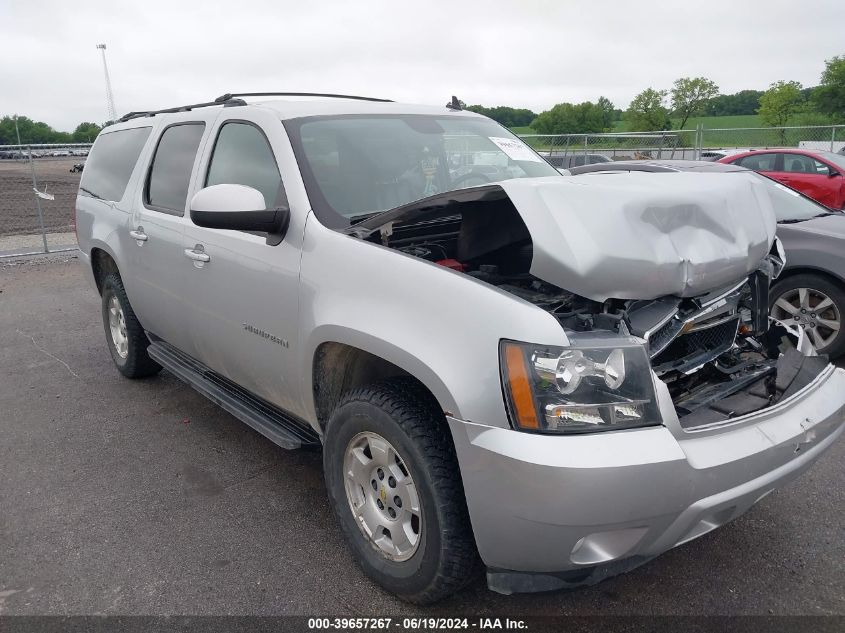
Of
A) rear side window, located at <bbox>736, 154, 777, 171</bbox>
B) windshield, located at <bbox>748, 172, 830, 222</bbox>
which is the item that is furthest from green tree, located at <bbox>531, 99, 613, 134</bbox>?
windshield, located at <bbox>748, 172, 830, 222</bbox>

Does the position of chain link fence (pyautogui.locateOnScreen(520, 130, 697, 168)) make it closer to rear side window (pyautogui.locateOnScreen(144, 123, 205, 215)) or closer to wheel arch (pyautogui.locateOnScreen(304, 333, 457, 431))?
rear side window (pyautogui.locateOnScreen(144, 123, 205, 215))

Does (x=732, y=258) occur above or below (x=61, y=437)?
above

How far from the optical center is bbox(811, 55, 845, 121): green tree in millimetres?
54594

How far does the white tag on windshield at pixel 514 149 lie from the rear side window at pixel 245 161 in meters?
1.38

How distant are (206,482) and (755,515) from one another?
2.78 m

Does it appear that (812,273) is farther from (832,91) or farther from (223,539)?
(832,91)

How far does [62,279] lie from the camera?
9.49m

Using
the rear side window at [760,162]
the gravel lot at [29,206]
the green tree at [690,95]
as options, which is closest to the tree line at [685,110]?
the green tree at [690,95]

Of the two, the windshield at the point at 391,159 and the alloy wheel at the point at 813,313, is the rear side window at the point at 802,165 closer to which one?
the alloy wheel at the point at 813,313

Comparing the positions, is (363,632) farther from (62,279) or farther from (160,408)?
(62,279)

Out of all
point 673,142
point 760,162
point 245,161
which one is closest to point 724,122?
point 673,142

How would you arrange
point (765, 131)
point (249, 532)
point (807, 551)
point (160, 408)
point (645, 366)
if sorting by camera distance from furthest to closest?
point (765, 131) → point (160, 408) → point (249, 532) → point (807, 551) → point (645, 366)

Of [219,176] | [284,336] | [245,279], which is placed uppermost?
[219,176]

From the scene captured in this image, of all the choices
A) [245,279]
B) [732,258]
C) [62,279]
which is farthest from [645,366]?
[62,279]
